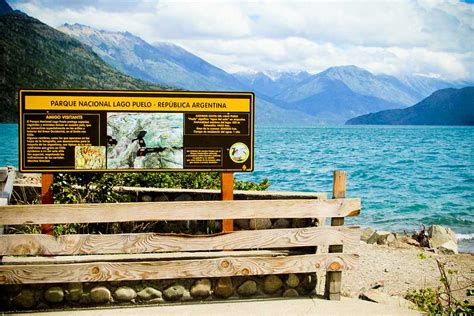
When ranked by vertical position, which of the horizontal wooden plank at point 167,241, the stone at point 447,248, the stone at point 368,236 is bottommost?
the stone at point 447,248

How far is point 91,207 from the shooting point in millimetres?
7922

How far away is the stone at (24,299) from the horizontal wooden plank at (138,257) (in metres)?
0.39

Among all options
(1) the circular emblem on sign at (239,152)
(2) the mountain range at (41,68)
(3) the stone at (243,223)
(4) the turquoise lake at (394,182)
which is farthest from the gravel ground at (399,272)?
(2) the mountain range at (41,68)

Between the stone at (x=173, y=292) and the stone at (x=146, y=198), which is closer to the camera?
the stone at (x=173, y=292)

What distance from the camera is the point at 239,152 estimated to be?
9.16 m

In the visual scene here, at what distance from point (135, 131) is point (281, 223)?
2.62 metres

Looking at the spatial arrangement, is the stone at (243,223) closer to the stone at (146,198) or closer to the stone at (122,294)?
the stone at (146,198)

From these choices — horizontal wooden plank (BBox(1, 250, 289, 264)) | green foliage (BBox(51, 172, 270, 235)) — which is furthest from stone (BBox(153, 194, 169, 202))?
horizontal wooden plank (BBox(1, 250, 289, 264))

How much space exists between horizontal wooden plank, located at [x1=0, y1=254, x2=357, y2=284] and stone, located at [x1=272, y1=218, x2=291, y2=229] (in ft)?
4.37

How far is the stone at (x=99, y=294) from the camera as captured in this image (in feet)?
26.3

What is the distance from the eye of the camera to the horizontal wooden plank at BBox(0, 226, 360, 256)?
785cm

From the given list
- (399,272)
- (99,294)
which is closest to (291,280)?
(99,294)

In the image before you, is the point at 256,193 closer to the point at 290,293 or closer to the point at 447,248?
the point at 290,293

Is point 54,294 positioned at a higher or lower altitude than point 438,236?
higher
